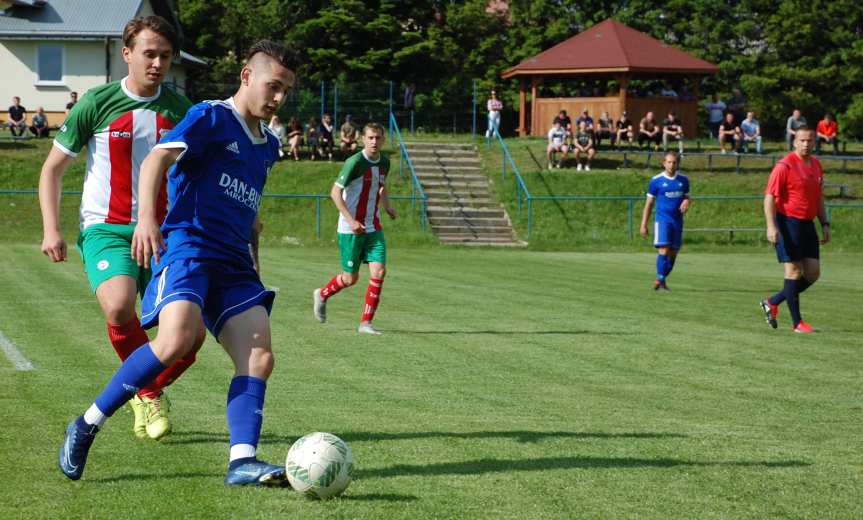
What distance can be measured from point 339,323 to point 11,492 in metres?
8.52

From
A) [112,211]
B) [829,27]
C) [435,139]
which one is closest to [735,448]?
[112,211]

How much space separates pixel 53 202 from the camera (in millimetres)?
6066

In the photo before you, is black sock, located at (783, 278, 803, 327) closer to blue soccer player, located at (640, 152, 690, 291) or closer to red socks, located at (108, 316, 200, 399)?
blue soccer player, located at (640, 152, 690, 291)

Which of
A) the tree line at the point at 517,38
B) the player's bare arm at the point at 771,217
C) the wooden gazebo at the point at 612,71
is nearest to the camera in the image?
the player's bare arm at the point at 771,217

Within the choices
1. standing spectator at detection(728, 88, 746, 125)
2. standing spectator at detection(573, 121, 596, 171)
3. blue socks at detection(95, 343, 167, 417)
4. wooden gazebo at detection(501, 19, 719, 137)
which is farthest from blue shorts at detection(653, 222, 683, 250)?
standing spectator at detection(728, 88, 746, 125)

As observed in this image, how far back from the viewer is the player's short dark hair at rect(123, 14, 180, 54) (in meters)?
6.19

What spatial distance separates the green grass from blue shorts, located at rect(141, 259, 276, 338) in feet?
91.0

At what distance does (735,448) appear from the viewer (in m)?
6.34

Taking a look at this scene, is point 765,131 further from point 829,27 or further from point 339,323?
point 339,323

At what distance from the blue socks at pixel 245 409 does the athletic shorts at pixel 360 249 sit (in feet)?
24.9

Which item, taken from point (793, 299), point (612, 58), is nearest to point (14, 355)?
point (793, 299)

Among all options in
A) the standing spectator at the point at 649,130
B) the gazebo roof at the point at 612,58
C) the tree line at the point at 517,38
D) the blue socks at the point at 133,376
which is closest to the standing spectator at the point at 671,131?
the standing spectator at the point at 649,130

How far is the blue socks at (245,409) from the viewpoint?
5191mm

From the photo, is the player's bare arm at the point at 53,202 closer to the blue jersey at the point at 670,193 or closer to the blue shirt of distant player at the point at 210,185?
the blue shirt of distant player at the point at 210,185
